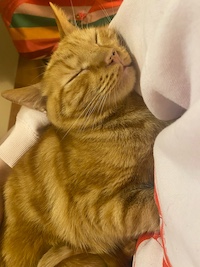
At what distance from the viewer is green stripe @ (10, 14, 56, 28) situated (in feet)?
4.85

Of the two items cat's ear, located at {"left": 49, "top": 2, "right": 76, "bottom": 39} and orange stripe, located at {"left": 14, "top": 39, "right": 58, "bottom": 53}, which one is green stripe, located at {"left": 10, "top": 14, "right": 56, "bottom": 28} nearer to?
orange stripe, located at {"left": 14, "top": 39, "right": 58, "bottom": 53}

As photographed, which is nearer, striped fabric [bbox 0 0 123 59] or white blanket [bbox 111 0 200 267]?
white blanket [bbox 111 0 200 267]

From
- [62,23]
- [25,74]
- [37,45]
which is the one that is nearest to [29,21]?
[37,45]

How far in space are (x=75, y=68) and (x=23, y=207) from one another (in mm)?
441

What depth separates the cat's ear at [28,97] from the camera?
1.07 meters

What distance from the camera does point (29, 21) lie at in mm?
1498

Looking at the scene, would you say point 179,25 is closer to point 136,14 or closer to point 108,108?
point 136,14

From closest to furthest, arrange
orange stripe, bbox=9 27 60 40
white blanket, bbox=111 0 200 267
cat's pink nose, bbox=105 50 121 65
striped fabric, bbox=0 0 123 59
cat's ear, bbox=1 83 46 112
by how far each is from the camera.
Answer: white blanket, bbox=111 0 200 267
cat's pink nose, bbox=105 50 121 65
cat's ear, bbox=1 83 46 112
striped fabric, bbox=0 0 123 59
orange stripe, bbox=9 27 60 40

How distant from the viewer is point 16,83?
201cm

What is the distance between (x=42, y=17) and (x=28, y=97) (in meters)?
0.52

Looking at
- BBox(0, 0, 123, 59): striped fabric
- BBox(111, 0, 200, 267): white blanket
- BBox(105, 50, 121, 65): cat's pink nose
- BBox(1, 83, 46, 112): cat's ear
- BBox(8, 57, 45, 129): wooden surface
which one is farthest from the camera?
BBox(8, 57, 45, 129): wooden surface

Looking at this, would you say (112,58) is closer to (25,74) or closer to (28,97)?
(28,97)

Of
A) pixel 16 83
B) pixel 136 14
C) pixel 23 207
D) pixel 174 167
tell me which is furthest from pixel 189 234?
pixel 16 83

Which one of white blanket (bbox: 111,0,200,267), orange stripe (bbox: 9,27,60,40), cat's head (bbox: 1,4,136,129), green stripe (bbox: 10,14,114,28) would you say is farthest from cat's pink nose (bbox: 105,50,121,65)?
orange stripe (bbox: 9,27,60,40)
